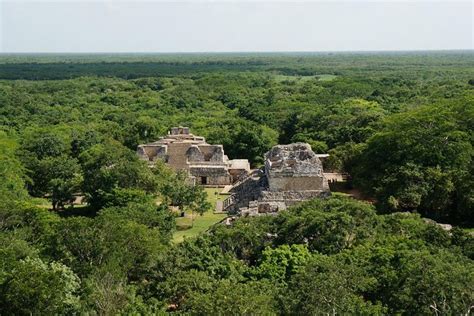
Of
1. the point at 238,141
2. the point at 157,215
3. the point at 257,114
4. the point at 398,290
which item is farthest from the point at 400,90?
the point at 398,290

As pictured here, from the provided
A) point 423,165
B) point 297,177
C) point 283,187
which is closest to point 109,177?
point 283,187

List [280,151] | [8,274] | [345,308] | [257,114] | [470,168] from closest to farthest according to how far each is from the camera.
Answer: [345,308]
[8,274]
[470,168]
[280,151]
[257,114]

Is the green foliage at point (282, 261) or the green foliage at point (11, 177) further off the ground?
the green foliage at point (11, 177)

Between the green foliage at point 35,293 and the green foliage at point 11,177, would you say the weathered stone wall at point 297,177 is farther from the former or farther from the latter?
the green foliage at point 35,293

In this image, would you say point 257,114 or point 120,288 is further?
point 257,114

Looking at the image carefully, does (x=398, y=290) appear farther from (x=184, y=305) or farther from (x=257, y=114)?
(x=257, y=114)

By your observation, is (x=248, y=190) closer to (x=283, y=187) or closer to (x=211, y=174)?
(x=283, y=187)

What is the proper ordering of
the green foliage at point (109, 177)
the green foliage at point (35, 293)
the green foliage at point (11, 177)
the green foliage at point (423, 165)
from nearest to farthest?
1. the green foliage at point (35, 293)
2. the green foliage at point (11, 177)
3. the green foliage at point (423, 165)
4. the green foliage at point (109, 177)

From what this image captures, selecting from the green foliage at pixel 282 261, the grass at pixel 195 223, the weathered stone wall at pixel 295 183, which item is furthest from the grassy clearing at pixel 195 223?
the green foliage at pixel 282 261
